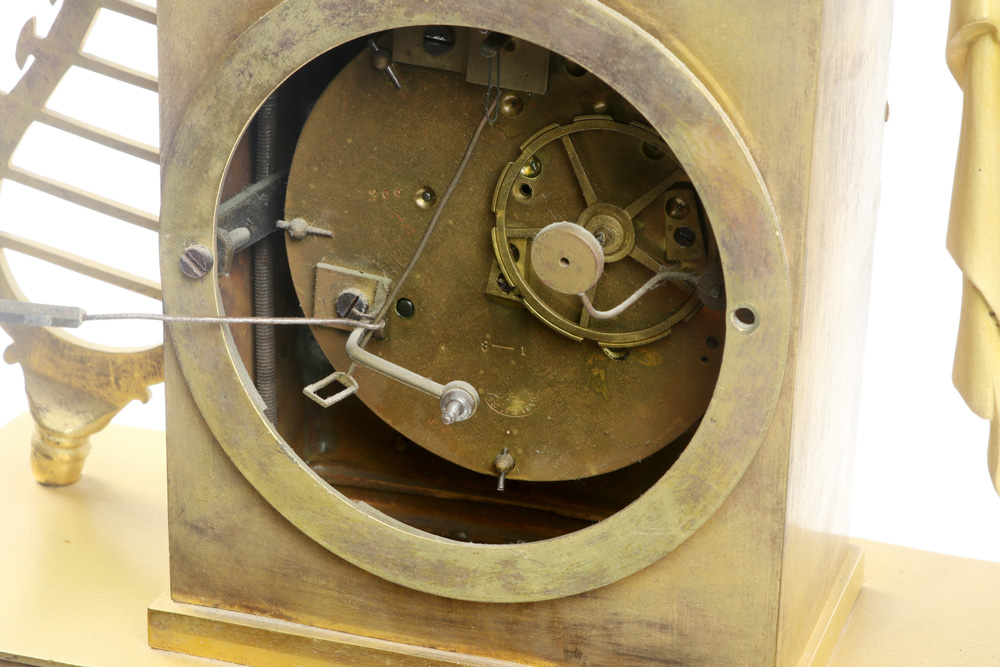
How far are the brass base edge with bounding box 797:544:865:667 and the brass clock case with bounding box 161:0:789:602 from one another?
30cm

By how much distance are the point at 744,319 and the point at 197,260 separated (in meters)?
0.57

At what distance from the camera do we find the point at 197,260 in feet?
5.16

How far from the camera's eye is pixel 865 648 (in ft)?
5.96

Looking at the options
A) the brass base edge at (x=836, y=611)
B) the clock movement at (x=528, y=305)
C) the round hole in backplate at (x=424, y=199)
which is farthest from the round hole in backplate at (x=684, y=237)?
the brass base edge at (x=836, y=611)

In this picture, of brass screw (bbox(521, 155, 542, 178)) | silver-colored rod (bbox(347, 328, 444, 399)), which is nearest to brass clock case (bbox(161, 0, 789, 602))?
silver-colored rod (bbox(347, 328, 444, 399))

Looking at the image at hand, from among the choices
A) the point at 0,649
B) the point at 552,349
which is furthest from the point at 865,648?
the point at 0,649

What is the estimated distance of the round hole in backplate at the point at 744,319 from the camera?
56.5 inches

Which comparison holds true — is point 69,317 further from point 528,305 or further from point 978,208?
point 978,208

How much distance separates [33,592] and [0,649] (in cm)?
13

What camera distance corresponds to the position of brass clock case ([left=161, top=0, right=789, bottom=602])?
140 centimetres

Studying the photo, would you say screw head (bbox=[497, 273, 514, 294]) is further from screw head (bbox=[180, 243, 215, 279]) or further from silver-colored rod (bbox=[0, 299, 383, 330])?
screw head (bbox=[180, 243, 215, 279])

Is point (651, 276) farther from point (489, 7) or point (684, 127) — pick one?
point (489, 7)

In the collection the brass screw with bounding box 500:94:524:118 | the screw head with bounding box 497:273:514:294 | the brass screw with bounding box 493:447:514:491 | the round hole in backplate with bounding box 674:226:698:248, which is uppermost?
the brass screw with bounding box 500:94:524:118

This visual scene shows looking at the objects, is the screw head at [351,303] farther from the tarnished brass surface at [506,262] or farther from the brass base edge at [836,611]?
the brass base edge at [836,611]
